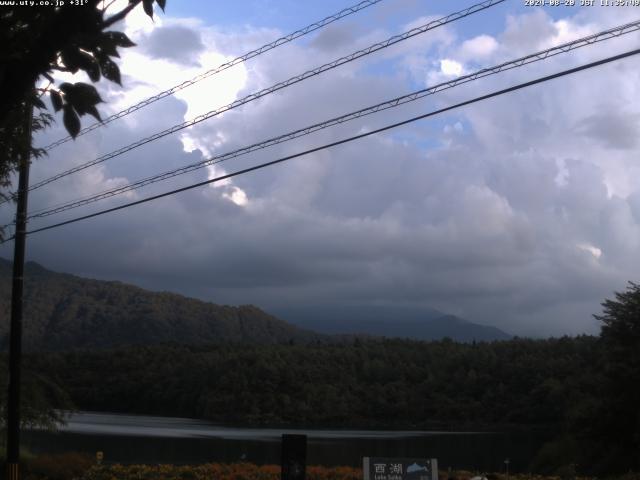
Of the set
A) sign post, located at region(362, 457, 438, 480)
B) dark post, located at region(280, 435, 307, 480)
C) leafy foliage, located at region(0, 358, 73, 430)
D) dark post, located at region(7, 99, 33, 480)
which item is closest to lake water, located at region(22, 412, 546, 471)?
leafy foliage, located at region(0, 358, 73, 430)

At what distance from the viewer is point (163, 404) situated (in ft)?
324

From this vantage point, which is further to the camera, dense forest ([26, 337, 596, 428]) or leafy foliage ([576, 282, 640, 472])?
dense forest ([26, 337, 596, 428])

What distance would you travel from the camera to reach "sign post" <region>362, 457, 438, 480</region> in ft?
40.9

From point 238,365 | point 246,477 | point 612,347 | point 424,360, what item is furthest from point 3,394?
point 424,360

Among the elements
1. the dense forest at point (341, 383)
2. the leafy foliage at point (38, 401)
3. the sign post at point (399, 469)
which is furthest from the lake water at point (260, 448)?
the dense forest at point (341, 383)

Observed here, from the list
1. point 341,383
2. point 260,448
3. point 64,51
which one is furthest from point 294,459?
point 341,383

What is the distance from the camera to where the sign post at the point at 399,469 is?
12.5 metres

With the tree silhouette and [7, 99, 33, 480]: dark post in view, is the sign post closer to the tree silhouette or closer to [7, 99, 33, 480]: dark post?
[7, 99, 33, 480]: dark post

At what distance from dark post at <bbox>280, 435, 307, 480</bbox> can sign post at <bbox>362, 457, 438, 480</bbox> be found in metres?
0.99

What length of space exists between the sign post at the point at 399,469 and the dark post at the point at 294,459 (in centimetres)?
99

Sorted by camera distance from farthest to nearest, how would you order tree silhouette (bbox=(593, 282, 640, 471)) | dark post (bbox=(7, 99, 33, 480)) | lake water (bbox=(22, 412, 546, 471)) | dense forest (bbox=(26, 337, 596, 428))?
dense forest (bbox=(26, 337, 596, 428)) < lake water (bbox=(22, 412, 546, 471)) < tree silhouette (bbox=(593, 282, 640, 471)) < dark post (bbox=(7, 99, 33, 480))

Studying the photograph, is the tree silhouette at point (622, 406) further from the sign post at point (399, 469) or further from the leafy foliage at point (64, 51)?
the leafy foliage at point (64, 51)

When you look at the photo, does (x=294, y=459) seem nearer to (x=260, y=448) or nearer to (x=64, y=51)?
(x=64, y=51)

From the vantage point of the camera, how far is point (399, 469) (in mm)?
12508
